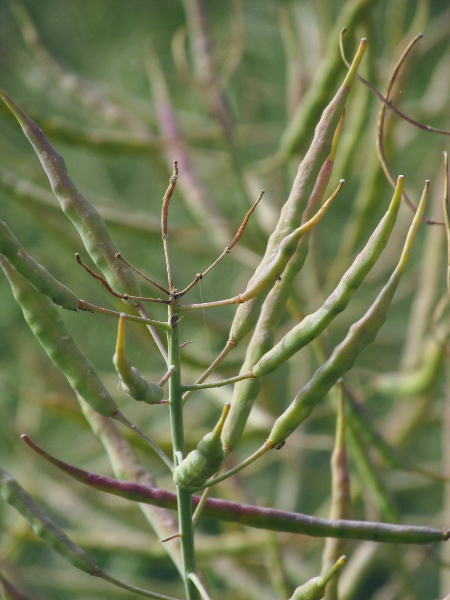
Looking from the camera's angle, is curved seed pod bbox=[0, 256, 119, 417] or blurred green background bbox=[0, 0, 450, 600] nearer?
curved seed pod bbox=[0, 256, 119, 417]

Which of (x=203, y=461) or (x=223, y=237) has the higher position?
(x=223, y=237)

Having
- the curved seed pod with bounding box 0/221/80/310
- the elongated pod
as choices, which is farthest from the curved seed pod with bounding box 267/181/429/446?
the curved seed pod with bounding box 0/221/80/310

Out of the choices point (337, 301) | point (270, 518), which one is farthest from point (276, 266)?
point (270, 518)

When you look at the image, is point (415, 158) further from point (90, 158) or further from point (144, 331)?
point (144, 331)

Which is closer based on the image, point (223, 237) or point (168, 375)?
point (168, 375)

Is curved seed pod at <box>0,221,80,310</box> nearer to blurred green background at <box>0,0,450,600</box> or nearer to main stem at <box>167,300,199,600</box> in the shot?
main stem at <box>167,300,199,600</box>

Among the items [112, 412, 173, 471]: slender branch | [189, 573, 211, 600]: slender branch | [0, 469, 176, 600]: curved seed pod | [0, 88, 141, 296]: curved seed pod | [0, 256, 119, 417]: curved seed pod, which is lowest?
[189, 573, 211, 600]: slender branch

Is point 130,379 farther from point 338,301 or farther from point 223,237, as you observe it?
point 223,237
